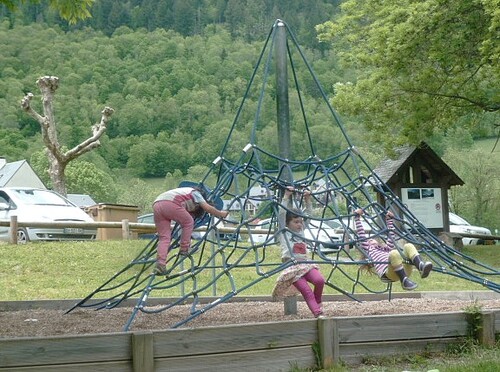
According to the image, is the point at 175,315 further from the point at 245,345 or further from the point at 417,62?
the point at 417,62

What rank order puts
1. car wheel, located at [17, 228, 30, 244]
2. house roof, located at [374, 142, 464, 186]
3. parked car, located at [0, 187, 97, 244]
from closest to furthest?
car wheel, located at [17, 228, 30, 244] → parked car, located at [0, 187, 97, 244] → house roof, located at [374, 142, 464, 186]

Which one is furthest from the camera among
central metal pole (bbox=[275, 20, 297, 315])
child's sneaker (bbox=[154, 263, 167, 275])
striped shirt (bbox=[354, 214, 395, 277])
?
central metal pole (bbox=[275, 20, 297, 315])

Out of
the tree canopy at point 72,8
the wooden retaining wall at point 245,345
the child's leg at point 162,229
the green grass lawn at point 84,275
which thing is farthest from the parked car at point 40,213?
the wooden retaining wall at point 245,345

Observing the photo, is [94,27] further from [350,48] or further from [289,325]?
[289,325]

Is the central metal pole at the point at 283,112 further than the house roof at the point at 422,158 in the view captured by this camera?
No

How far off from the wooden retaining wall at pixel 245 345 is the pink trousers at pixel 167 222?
216cm

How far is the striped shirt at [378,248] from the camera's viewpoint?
7.72 m

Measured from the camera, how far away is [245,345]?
18.6ft

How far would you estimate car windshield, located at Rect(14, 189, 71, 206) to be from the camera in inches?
732

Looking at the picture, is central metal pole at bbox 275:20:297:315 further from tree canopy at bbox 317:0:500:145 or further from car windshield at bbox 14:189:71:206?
car windshield at bbox 14:189:71:206

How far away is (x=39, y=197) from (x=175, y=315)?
11.6 metres

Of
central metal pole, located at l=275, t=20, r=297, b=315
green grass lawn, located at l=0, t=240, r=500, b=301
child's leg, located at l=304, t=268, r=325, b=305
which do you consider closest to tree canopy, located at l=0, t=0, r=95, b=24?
central metal pole, located at l=275, t=20, r=297, b=315

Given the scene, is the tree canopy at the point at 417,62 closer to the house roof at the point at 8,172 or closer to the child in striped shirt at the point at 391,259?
the child in striped shirt at the point at 391,259

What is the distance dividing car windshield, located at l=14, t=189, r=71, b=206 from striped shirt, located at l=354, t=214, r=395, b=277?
11856 mm
